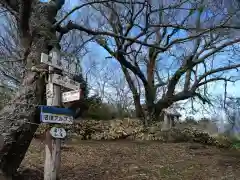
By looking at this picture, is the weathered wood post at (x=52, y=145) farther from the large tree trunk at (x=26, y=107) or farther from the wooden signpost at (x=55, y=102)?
the large tree trunk at (x=26, y=107)

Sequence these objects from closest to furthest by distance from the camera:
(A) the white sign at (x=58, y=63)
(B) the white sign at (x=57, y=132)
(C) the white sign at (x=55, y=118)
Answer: (C) the white sign at (x=55, y=118), (B) the white sign at (x=57, y=132), (A) the white sign at (x=58, y=63)

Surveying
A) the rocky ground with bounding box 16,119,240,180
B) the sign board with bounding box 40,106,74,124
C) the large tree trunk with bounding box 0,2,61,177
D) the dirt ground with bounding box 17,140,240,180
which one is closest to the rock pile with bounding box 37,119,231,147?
the rocky ground with bounding box 16,119,240,180

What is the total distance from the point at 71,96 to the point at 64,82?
0.28 metres

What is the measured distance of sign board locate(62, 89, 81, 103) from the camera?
4.96m

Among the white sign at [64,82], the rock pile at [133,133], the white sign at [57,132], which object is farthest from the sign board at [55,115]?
the rock pile at [133,133]

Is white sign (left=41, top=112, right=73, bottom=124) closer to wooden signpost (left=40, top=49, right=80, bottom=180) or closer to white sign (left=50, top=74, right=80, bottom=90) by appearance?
wooden signpost (left=40, top=49, right=80, bottom=180)

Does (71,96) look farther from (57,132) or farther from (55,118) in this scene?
(57,132)

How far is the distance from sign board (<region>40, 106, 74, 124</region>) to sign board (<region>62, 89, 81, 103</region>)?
169 millimetres

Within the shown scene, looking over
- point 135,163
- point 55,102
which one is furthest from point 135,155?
point 55,102

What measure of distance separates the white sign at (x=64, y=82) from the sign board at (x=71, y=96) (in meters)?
0.12

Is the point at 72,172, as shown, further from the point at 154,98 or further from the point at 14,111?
the point at 154,98

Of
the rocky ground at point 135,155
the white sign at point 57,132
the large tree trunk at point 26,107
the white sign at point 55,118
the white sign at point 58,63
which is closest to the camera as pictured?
the white sign at point 55,118

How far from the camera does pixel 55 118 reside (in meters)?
4.93

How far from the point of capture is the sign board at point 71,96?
496 cm
